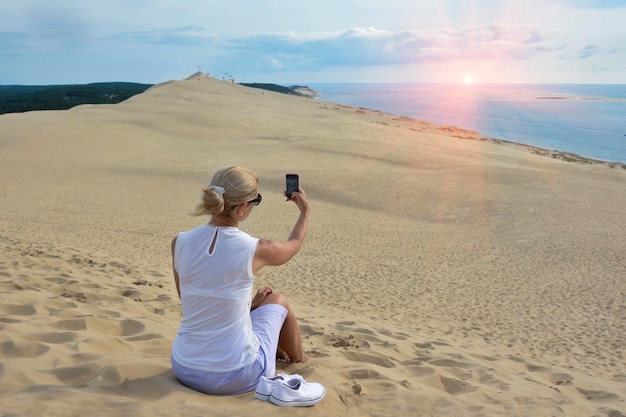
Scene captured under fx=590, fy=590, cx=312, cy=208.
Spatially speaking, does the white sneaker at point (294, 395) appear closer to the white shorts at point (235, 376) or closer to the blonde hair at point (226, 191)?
→ the white shorts at point (235, 376)

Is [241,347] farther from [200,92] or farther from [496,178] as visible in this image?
[200,92]

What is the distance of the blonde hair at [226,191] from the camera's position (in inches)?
126

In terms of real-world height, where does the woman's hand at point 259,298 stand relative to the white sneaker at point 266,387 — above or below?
above

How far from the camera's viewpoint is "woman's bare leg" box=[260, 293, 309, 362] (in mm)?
4176

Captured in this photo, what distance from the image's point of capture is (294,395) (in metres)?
3.41

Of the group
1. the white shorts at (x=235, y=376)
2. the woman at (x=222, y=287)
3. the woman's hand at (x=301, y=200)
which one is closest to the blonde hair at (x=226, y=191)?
the woman at (x=222, y=287)

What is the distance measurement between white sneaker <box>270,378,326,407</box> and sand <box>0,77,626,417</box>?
63mm

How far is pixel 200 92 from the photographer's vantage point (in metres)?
48.9

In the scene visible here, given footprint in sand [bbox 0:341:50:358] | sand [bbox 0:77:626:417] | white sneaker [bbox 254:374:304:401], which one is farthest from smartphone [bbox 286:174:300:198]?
footprint in sand [bbox 0:341:50:358]

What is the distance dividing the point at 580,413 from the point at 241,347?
8.23 ft

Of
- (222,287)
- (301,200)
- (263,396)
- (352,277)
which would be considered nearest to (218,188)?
(222,287)

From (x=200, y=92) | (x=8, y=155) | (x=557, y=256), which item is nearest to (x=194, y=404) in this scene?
(x=557, y=256)

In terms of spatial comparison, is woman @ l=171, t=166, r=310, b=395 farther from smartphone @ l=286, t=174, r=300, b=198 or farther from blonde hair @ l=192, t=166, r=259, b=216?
smartphone @ l=286, t=174, r=300, b=198

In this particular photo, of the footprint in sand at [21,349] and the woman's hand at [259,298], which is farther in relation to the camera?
the woman's hand at [259,298]
